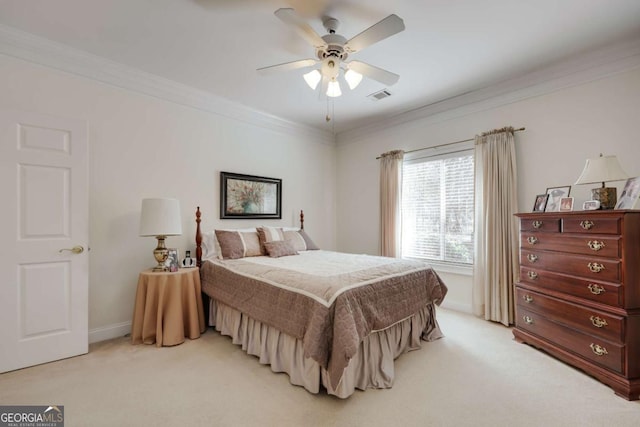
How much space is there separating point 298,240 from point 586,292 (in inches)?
118

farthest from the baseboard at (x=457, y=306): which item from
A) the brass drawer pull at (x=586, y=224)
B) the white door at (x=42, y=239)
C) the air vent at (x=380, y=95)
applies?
the white door at (x=42, y=239)

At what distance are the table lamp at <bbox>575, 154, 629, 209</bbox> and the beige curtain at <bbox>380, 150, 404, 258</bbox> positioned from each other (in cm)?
227

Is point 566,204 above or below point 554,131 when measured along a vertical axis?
below

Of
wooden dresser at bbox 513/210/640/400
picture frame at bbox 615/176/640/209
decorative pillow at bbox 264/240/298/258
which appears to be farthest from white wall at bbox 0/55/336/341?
picture frame at bbox 615/176/640/209

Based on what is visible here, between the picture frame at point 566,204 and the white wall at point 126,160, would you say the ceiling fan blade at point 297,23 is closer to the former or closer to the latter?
the white wall at point 126,160

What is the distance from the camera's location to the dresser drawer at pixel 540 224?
2498 mm

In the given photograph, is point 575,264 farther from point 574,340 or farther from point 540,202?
point 540,202

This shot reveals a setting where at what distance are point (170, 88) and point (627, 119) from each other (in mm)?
4675

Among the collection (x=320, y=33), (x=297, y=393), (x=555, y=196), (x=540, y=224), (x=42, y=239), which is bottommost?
(x=297, y=393)

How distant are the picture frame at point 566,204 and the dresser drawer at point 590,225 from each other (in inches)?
12.2

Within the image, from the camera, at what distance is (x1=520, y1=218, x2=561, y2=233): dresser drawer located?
2.50 m

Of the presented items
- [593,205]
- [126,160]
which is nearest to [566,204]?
[593,205]

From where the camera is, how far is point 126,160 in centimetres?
305

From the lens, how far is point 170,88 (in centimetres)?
330
